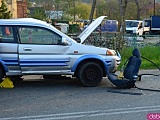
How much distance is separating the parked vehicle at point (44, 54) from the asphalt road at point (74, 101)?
0.47 meters

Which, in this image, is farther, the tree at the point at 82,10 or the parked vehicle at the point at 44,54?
the tree at the point at 82,10

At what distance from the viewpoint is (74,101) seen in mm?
A: 7078

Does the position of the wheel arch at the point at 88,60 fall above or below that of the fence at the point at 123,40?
below

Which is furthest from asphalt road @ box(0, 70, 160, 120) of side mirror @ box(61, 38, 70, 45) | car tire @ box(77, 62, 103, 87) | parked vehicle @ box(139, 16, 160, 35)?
parked vehicle @ box(139, 16, 160, 35)

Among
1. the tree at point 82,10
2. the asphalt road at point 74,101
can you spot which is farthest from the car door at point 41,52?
the tree at point 82,10

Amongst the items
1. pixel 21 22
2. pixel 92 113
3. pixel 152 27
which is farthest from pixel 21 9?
pixel 92 113

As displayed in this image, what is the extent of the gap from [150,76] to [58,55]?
3.63 meters

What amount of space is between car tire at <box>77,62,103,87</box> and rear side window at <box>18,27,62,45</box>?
982 mm

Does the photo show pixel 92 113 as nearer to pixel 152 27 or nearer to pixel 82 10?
pixel 152 27

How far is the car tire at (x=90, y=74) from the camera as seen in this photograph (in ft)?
27.9

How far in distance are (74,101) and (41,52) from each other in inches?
69.0

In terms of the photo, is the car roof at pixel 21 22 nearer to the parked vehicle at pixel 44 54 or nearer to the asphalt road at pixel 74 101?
the parked vehicle at pixel 44 54

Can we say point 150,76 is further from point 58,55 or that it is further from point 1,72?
point 1,72

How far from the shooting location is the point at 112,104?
6828mm
